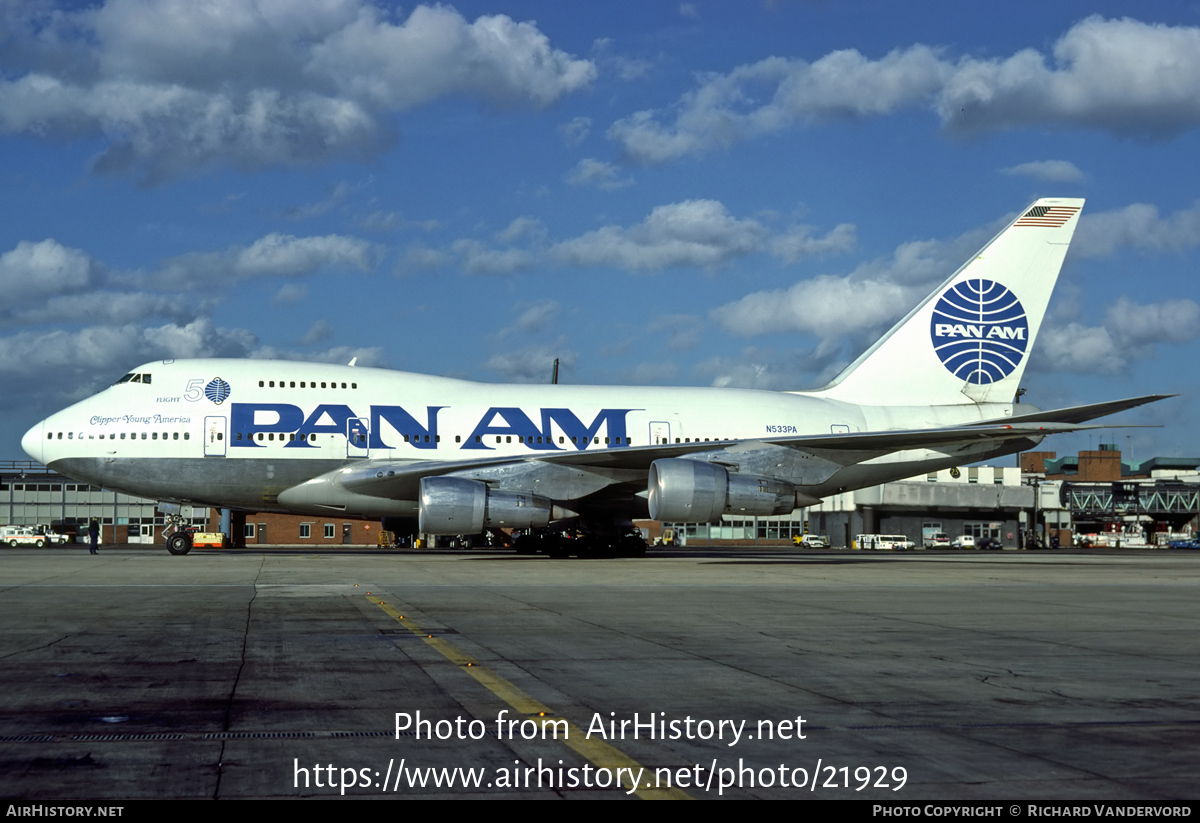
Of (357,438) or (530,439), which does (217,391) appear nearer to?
(357,438)

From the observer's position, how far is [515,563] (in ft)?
88.3

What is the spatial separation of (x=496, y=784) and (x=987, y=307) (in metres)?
30.1

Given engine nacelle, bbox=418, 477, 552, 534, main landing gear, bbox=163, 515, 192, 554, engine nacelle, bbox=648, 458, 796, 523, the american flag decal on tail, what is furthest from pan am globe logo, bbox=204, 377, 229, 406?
the american flag decal on tail

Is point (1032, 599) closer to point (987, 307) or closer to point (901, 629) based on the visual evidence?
point (901, 629)

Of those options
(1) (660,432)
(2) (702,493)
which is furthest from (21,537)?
(2) (702,493)

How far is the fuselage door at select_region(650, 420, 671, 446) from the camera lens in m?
31.0

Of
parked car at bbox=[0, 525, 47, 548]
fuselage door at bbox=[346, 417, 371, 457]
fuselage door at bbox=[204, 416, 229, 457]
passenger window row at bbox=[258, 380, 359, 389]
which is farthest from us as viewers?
parked car at bbox=[0, 525, 47, 548]

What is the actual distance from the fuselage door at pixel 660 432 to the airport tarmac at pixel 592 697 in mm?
15401

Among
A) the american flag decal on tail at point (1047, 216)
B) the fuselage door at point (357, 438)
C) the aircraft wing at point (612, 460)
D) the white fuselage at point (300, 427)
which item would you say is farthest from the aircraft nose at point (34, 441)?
the american flag decal on tail at point (1047, 216)

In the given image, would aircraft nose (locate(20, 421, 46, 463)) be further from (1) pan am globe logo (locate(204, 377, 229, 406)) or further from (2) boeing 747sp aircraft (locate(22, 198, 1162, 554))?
(1) pan am globe logo (locate(204, 377, 229, 406))

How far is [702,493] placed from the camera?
2659 cm

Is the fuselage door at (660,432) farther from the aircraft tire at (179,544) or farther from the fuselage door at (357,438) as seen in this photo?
the aircraft tire at (179,544)

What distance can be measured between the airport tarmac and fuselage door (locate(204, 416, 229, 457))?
12.9m

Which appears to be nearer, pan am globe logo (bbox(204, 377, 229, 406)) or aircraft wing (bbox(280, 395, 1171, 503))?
aircraft wing (bbox(280, 395, 1171, 503))
